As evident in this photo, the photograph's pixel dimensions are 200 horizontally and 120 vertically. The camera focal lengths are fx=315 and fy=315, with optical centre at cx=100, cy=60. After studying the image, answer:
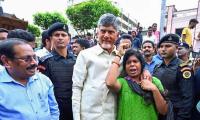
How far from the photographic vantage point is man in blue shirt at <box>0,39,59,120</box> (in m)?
2.55

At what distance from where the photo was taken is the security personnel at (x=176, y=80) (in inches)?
140

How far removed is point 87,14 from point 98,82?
44547 millimetres

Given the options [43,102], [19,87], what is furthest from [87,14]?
[19,87]

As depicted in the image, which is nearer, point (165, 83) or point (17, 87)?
point (17, 87)

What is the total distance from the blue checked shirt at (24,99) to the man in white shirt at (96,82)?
447 mm

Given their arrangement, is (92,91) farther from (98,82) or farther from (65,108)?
(65,108)

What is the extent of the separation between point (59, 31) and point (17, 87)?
1.57 meters

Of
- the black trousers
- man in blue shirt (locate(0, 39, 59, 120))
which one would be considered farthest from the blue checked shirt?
the black trousers

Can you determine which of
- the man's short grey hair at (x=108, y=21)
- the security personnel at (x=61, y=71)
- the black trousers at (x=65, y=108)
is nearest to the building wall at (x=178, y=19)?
the security personnel at (x=61, y=71)

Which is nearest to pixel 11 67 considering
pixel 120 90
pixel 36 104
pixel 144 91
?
pixel 36 104

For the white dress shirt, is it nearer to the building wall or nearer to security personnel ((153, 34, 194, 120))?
security personnel ((153, 34, 194, 120))

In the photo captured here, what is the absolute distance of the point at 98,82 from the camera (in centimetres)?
328

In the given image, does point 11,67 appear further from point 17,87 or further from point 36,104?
point 36,104

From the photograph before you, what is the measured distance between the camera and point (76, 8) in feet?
155
